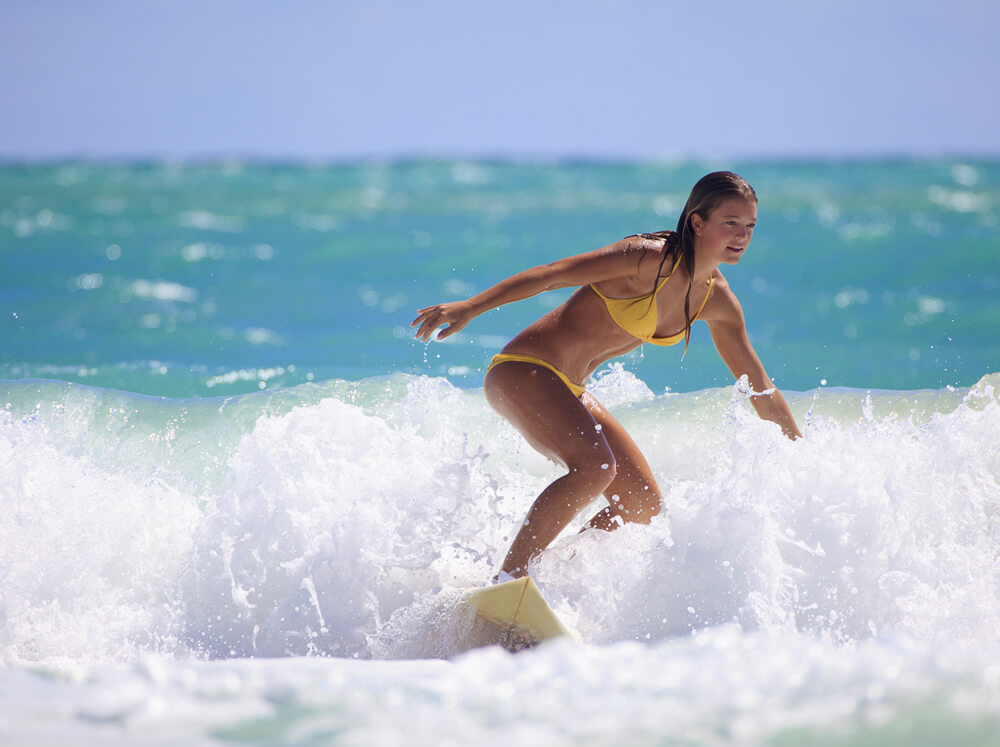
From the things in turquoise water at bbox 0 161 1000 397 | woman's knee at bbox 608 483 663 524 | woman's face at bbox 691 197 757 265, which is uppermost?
woman's face at bbox 691 197 757 265

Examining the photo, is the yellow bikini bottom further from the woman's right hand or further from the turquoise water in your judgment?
the turquoise water

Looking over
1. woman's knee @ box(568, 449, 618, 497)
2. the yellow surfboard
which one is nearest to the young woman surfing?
woman's knee @ box(568, 449, 618, 497)

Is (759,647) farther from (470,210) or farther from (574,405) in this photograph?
(470,210)

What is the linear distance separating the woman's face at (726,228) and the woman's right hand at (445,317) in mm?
852

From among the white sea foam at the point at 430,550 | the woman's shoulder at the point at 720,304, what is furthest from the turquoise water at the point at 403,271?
the woman's shoulder at the point at 720,304

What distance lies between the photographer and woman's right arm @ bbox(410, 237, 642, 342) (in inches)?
121

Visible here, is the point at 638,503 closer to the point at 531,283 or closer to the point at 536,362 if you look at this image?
the point at 536,362

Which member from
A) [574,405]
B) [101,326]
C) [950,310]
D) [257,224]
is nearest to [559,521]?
[574,405]

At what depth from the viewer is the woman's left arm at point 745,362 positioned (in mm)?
3652

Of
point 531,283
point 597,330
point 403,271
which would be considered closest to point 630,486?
point 597,330

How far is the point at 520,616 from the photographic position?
9.85ft

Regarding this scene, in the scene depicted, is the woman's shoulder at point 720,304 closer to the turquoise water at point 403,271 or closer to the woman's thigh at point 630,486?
the woman's thigh at point 630,486

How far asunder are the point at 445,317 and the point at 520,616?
94cm

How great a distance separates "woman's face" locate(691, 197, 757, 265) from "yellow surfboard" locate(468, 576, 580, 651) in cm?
125
